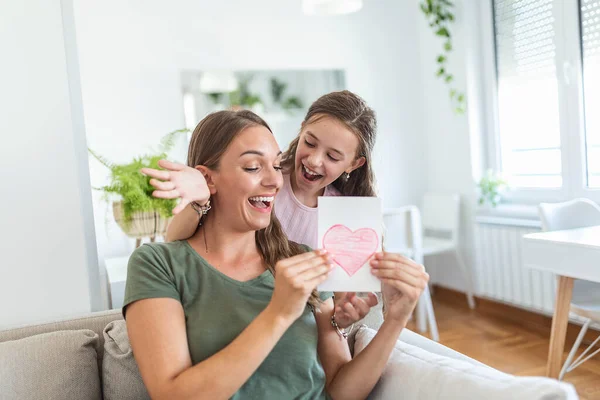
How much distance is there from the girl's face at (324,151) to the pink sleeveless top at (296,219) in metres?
0.08

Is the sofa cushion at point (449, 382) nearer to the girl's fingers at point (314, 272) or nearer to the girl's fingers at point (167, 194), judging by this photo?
the girl's fingers at point (314, 272)

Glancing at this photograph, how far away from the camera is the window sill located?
11.6 ft

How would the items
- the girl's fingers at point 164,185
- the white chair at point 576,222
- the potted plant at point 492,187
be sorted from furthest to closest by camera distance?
the potted plant at point 492,187, the white chair at point 576,222, the girl's fingers at point 164,185

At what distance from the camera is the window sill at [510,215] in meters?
3.53

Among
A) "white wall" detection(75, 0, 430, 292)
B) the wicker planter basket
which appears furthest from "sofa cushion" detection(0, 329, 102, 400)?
"white wall" detection(75, 0, 430, 292)

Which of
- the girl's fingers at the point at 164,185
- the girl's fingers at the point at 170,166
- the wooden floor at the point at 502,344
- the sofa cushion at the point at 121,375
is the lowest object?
the wooden floor at the point at 502,344

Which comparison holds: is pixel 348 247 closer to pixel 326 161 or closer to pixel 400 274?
pixel 400 274

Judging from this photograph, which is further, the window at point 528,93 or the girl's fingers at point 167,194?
the window at point 528,93

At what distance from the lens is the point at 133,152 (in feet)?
12.2

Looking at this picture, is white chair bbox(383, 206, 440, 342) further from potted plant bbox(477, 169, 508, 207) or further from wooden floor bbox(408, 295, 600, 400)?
potted plant bbox(477, 169, 508, 207)

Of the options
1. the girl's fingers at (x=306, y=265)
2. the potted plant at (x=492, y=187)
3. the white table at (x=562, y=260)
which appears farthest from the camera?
the potted plant at (x=492, y=187)

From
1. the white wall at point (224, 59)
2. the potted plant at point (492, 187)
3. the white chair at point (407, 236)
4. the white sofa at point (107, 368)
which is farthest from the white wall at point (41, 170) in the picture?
the potted plant at point (492, 187)

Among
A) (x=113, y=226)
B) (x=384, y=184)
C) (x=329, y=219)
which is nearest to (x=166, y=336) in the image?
(x=329, y=219)

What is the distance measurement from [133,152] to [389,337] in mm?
2822
